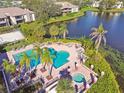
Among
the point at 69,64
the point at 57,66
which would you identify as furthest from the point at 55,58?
the point at 69,64

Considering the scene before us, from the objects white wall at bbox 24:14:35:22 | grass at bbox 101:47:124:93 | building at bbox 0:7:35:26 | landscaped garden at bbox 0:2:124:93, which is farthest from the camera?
white wall at bbox 24:14:35:22

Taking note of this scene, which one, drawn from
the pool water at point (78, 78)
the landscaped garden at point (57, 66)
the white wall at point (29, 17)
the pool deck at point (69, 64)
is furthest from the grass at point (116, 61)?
the white wall at point (29, 17)

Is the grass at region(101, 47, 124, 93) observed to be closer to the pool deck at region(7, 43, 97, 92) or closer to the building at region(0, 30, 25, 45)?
the pool deck at region(7, 43, 97, 92)

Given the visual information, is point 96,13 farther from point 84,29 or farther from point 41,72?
point 41,72

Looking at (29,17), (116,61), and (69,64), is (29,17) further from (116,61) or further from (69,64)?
(116,61)

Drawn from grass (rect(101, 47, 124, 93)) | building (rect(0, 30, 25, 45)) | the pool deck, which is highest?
building (rect(0, 30, 25, 45))

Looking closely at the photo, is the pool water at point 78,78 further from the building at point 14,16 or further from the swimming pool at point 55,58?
the building at point 14,16

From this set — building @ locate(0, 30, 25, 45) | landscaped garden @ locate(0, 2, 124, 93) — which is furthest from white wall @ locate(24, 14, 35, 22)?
building @ locate(0, 30, 25, 45)
